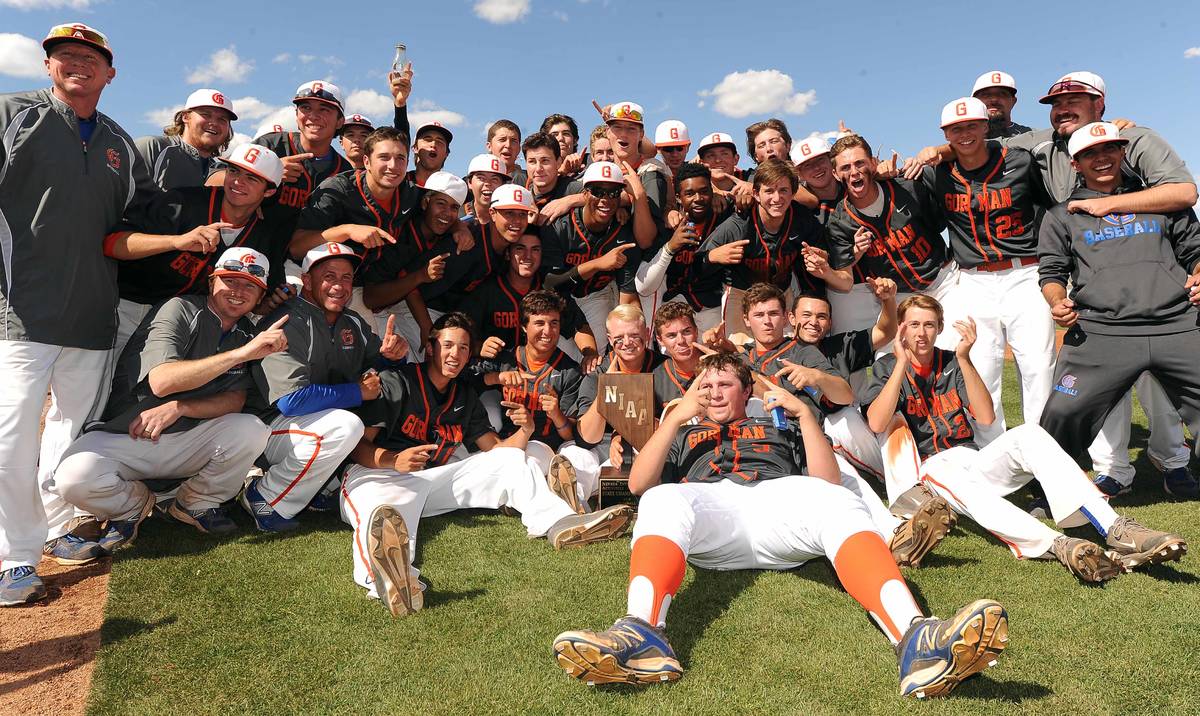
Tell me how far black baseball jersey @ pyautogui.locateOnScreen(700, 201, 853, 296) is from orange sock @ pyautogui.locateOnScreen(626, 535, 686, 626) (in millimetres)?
3467

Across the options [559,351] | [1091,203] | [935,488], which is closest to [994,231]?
[1091,203]

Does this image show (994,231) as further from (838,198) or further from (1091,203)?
(838,198)

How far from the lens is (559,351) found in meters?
5.89

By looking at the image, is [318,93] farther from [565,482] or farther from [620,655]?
[620,655]

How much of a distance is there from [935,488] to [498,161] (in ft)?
14.4

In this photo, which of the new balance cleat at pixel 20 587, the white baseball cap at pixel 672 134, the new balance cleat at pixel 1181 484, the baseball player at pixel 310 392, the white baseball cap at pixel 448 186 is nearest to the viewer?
the new balance cleat at pixel 20 587

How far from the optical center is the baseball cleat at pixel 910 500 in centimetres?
443

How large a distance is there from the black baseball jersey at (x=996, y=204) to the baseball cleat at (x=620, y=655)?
4.50m

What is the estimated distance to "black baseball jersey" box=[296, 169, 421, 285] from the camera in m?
5.90

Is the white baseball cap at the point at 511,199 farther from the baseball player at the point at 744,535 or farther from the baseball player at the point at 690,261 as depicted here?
the baseball player at the point at 744,535

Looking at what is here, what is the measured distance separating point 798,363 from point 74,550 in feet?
15.2

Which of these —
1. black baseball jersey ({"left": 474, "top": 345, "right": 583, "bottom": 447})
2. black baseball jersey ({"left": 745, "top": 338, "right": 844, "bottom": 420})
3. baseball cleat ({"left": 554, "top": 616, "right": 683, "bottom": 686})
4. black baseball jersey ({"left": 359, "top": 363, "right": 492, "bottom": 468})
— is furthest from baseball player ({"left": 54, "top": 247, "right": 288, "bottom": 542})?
black baseball jersey ({"left": 745, "top": 338, "right": 844, "bottom": 420})

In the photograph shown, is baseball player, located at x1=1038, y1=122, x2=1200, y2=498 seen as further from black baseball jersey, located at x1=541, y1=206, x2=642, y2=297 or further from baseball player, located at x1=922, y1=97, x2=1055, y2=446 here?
black baseball jersey, located at x1=541, y1=206, x2=642, y2=297

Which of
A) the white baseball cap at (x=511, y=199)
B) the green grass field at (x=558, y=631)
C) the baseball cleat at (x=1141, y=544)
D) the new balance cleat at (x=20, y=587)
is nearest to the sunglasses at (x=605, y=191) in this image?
the white baseball cap at (x=511, y=199)
